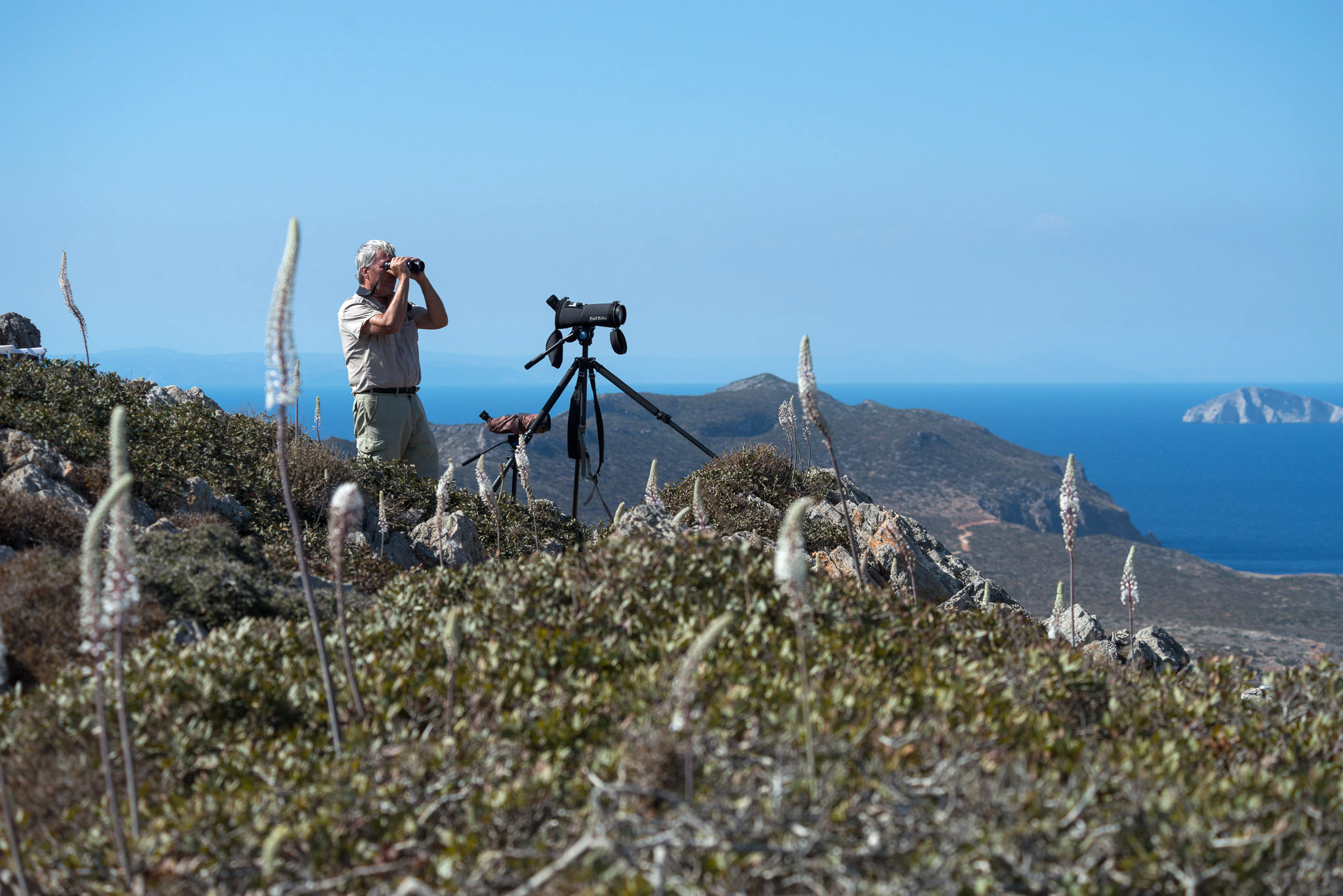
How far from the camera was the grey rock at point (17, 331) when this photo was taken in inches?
457

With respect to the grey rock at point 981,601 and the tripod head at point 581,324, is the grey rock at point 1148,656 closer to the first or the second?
the grey rock at point 981,601

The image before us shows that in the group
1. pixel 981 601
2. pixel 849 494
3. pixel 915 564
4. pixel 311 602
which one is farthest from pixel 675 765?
pixel 849 494

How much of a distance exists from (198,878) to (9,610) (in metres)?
2.81

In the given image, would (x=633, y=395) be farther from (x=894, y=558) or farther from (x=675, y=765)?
(x=675, y=765)

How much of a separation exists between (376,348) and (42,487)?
2.94 m

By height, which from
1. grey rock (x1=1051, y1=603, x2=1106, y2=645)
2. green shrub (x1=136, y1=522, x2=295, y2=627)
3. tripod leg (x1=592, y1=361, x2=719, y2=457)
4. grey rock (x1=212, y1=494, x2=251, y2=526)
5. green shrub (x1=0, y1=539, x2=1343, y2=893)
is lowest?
grey rock (x1=1051, y1=603, x2=1106, y2=645)

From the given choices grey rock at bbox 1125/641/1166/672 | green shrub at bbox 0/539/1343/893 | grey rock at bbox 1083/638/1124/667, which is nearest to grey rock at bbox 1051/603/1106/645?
grey rock at bbox 1083/638/1124/667

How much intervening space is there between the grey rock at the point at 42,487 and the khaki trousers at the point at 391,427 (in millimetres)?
2849

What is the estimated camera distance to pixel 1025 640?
498cm

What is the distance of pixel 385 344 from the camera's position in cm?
838

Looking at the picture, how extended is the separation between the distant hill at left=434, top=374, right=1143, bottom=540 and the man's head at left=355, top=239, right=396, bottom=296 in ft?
80.4

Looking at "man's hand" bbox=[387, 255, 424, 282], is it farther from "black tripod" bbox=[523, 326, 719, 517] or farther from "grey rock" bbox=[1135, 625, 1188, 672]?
"grey rock" bbox=[1135, 625, 1188, 672]

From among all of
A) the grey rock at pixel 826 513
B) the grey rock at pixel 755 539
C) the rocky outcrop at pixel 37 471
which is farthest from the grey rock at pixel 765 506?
the rocky outcrop at pixel 37 471

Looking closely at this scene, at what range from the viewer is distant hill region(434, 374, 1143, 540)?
131 ft
